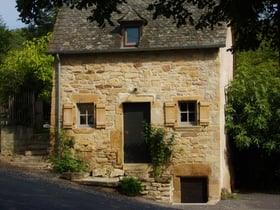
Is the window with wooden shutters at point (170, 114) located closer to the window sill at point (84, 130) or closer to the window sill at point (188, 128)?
the window sill at point (188, 128)

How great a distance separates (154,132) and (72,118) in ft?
9.13

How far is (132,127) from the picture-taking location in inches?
753

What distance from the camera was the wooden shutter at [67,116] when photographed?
19.2m

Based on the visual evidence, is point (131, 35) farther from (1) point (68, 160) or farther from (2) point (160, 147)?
(1) point (68, 160)

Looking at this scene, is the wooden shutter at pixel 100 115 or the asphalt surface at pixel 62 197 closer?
the asphalt surface at pixel 62 197

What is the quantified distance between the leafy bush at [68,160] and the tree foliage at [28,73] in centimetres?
497

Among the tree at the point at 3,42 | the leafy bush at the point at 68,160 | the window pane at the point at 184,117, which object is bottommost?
the leafy bush at the point at 68,160

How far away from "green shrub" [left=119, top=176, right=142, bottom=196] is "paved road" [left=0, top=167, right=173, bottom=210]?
0.65m

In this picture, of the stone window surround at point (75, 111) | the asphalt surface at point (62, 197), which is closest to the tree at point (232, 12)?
the asphalt surface at point (62, 197)

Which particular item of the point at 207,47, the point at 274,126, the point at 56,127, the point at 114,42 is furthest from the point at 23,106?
the point at 274,126

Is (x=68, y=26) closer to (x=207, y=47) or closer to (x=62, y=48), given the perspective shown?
(x=62, y=48)

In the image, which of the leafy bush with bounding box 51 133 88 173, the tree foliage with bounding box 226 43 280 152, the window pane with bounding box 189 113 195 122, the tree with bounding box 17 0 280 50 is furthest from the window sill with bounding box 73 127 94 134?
the tree with bounding box 17 0 280 50

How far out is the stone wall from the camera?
60.6 ft

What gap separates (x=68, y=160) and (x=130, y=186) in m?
2.70
